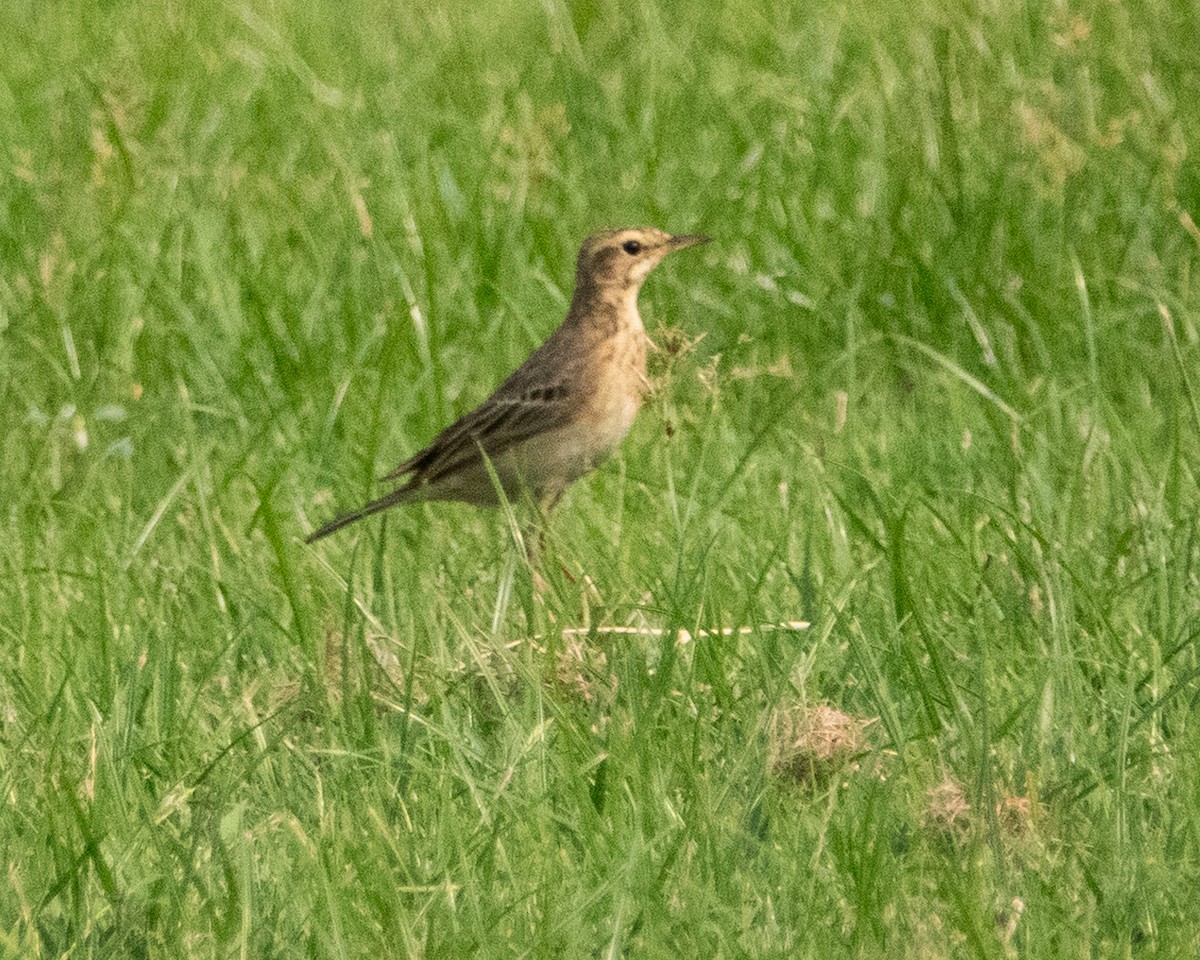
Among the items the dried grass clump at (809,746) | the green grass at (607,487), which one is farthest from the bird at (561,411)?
the dried grass clump at (809,746)

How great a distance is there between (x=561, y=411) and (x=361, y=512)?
0.71 metres

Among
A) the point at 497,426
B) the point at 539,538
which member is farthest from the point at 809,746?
the point at 497,426

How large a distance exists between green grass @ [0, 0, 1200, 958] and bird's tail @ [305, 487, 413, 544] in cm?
10

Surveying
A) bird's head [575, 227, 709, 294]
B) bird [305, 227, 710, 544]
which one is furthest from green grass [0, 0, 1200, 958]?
bird's head [575, 227, 709, 294]

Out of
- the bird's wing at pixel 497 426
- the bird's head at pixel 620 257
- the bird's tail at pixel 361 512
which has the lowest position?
the bird's tail at pixel 361 512

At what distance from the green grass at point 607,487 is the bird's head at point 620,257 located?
373 millimetres

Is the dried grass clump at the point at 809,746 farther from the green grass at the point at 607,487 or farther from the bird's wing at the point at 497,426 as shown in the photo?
the bird's wing at the point at 497,426

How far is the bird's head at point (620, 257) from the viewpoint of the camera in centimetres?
627

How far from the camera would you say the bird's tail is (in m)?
5.45

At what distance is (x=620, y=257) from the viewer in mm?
6289

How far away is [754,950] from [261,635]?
191 cm

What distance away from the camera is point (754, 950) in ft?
10.5

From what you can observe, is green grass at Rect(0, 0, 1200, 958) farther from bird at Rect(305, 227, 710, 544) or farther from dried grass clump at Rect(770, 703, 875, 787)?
bird at Rect(305, 227, 710, 544)

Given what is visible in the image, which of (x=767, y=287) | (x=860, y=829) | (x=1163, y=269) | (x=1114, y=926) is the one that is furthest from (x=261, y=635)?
(x=1163, y=269)
